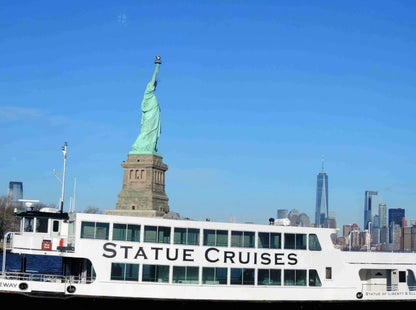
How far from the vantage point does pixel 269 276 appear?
34812 mm

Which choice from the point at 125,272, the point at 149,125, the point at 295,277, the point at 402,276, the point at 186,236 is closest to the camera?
the point at 125,272

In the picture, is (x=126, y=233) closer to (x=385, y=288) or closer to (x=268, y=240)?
(x=268, y=240)

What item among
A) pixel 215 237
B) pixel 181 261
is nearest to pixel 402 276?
pixel 215 237

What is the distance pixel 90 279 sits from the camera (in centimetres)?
3331

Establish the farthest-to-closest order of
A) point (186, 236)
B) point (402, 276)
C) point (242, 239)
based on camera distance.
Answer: point (402, 276) < point (242, 239) < point (186, 236)

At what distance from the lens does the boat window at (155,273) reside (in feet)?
109

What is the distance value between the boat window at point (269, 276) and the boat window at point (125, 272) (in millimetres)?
7068

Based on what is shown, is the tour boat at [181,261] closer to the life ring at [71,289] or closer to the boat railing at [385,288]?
the life ring at [71,289]

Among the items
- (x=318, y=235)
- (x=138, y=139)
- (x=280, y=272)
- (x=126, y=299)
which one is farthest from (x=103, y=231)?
(x=138, y=139)

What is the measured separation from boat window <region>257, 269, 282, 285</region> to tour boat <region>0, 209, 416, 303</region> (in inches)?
2.3

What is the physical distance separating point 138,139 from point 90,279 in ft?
276

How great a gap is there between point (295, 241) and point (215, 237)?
4916 millimetres

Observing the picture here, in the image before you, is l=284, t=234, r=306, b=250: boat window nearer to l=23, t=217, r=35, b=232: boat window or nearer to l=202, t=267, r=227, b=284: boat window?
l=202, t=267, r=227, b=284: boat window

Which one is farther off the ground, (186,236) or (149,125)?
(149,125)
